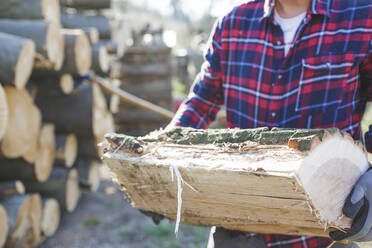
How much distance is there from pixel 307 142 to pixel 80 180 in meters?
3.80

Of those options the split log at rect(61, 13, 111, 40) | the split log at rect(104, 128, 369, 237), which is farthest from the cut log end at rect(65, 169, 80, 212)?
the split log at rect(104, 128, 369, 237)

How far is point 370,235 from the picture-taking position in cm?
123

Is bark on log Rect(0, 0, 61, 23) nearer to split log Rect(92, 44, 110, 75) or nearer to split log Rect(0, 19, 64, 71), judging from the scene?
split log Rect(0, 19, 64, 71)

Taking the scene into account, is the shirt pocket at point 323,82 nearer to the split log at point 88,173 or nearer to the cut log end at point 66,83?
the cut log end at point 66,83

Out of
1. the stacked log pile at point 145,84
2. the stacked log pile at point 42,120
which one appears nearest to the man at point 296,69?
the stacked log pile at point 42,120

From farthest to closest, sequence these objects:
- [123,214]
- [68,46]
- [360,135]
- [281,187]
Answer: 1. [123,214]
2. [68,46]
3. [360,135]
4. [281,187]

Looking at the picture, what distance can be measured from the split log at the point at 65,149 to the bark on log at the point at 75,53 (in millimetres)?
658

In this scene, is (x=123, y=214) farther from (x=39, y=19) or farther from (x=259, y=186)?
(x=259, y=186)

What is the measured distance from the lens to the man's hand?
3.85ft

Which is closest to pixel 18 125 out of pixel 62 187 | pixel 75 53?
pixel 75 53

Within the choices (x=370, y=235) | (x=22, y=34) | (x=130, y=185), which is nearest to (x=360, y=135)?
(x=370, y=235)

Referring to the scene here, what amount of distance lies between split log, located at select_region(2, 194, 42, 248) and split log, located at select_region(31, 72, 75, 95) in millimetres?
1050

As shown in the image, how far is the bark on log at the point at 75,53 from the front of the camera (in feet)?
12.3

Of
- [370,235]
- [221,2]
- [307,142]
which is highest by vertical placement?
[307,142]
